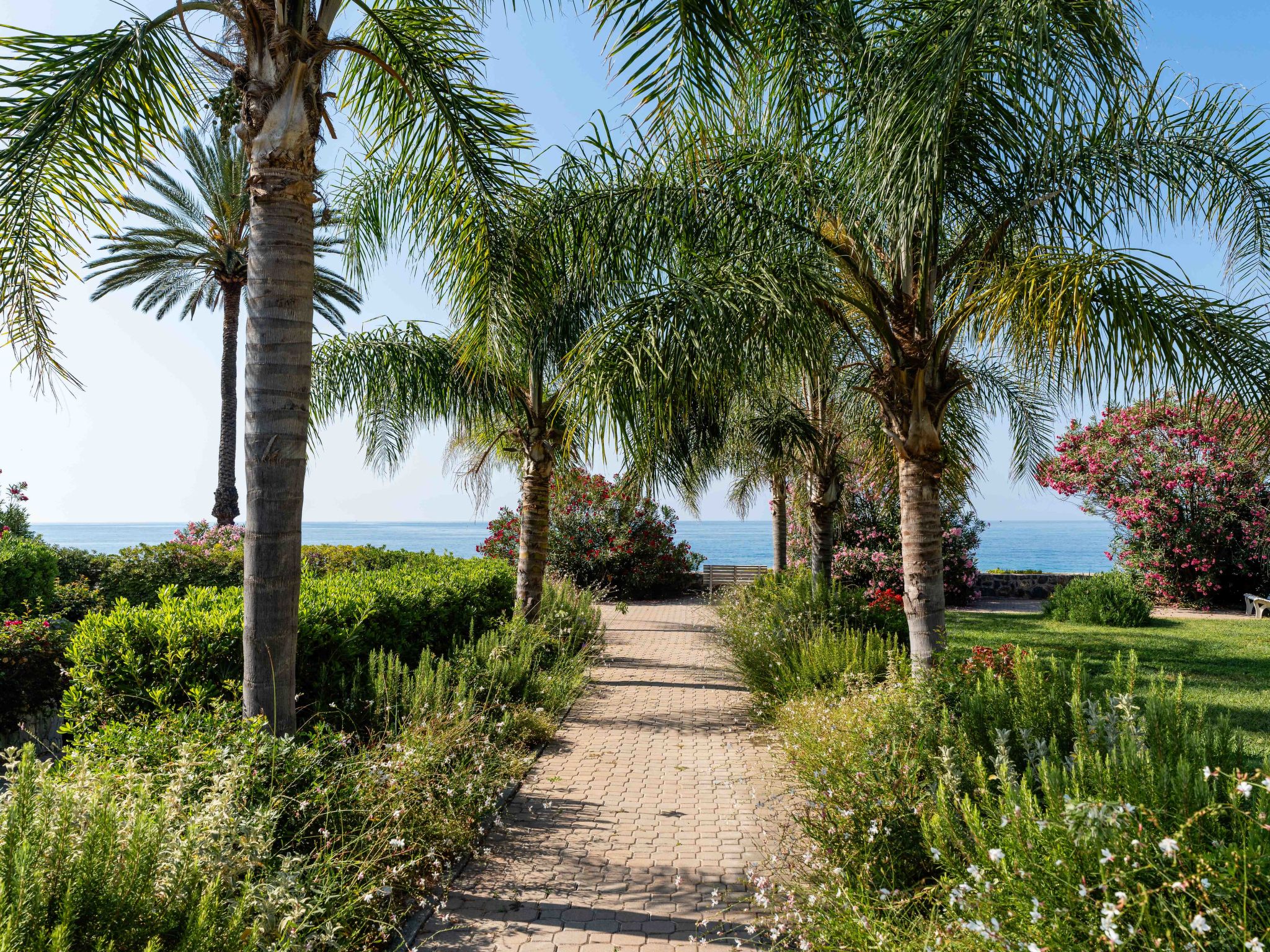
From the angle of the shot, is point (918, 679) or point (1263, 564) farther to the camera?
point (1263, 564)

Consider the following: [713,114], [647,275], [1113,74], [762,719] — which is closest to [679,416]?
[647,275]

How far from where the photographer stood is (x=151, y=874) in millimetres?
2506

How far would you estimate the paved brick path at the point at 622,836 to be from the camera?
350 cm

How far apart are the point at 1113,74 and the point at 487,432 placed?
7650mm

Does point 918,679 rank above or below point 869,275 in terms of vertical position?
below

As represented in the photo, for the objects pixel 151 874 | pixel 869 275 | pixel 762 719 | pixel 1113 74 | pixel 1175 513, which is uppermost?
pixel 1113 74

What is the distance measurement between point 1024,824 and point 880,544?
15799 millimetres

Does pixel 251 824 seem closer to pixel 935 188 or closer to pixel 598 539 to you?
pixel 935 188

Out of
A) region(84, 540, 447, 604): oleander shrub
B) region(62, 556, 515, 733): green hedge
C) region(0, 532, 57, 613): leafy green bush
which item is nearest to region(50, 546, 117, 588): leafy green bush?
region(84, 540, 447, 604): oleander shrub

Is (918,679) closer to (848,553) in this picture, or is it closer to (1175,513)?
(848,553)

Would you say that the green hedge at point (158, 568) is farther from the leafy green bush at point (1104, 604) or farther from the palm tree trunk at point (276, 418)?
the leafy green bush at point (1104, 604)

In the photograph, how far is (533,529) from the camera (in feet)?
32.3

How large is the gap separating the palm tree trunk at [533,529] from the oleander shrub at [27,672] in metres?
4.81

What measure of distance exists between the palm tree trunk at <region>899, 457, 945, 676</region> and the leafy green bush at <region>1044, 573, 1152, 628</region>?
10.3m
